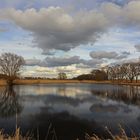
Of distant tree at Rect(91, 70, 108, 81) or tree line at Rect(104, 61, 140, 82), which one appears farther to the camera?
distant tree at Rect(91, 70, 108, 81)

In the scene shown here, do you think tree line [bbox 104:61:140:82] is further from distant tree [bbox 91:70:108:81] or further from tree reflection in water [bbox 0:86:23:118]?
tree reflection in water [bbox 0:86:23:118]

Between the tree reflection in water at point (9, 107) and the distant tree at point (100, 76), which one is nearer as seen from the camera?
the tree reflection in water at point (9, 107)

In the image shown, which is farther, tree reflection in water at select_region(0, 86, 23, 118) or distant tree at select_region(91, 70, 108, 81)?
distant tree at select_region(91, 70, 108, 81)

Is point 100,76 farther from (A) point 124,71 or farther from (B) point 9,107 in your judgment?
(B) point 9,107

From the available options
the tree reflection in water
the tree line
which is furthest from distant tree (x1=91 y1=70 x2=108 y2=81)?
the tree reflection in water

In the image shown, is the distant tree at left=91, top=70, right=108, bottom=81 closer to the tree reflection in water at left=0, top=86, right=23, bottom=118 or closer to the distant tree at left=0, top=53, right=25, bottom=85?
the distant tree at left=0, top=53, right=25, bottom=85

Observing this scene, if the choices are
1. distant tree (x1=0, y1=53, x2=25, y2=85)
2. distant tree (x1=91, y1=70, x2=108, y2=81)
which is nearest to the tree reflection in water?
distant tree (x1=0, y1=53, x2=25, y2=85)

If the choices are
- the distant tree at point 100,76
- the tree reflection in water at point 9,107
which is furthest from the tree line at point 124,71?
the tree reflection in water at point 9,107

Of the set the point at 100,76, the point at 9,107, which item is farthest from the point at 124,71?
the point at 9,107

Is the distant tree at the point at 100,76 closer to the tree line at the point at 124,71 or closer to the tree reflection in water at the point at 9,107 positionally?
the tree line at the point at 124,71

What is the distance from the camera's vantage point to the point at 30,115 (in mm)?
17500

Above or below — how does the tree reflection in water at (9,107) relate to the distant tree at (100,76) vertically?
below

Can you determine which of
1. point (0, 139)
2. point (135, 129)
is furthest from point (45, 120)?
point (0, 139)

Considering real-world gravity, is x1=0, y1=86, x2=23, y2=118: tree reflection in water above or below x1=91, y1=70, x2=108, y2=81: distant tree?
below
